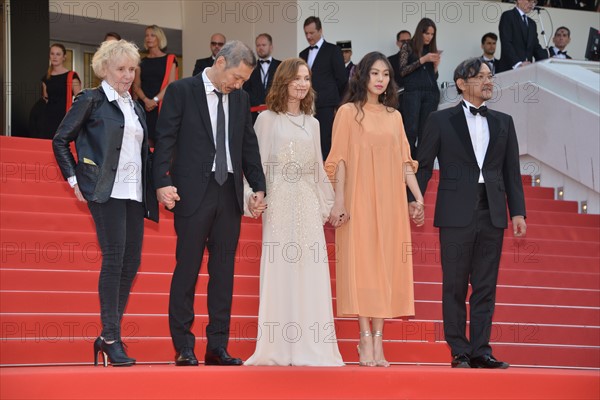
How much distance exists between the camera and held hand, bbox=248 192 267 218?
6070 mm

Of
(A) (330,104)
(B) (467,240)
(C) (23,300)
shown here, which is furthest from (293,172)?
(A) (330,104)

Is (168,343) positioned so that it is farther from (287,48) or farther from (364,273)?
(287,48)

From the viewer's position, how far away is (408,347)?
730cm

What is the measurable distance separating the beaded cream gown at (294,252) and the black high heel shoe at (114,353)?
81cm

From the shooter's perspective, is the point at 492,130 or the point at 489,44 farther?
the point at 489,44

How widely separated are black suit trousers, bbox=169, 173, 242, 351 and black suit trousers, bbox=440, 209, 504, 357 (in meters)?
1.34

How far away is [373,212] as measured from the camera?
6.36 meters

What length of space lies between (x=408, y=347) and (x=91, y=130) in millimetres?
2763

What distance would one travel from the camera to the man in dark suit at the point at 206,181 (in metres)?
5.85

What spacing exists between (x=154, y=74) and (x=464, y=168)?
524 centimetres

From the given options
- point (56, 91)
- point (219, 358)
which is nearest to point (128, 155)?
point (219, 358)

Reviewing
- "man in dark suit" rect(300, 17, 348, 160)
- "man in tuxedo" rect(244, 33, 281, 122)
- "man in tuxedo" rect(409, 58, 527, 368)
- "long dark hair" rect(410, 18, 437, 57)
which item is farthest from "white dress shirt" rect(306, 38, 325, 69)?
"man in tuxedo" rect(409, 58, 527, 368)

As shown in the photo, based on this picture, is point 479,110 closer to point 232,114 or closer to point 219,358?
point 232,114

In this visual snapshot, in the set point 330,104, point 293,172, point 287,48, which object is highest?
point 287,48
